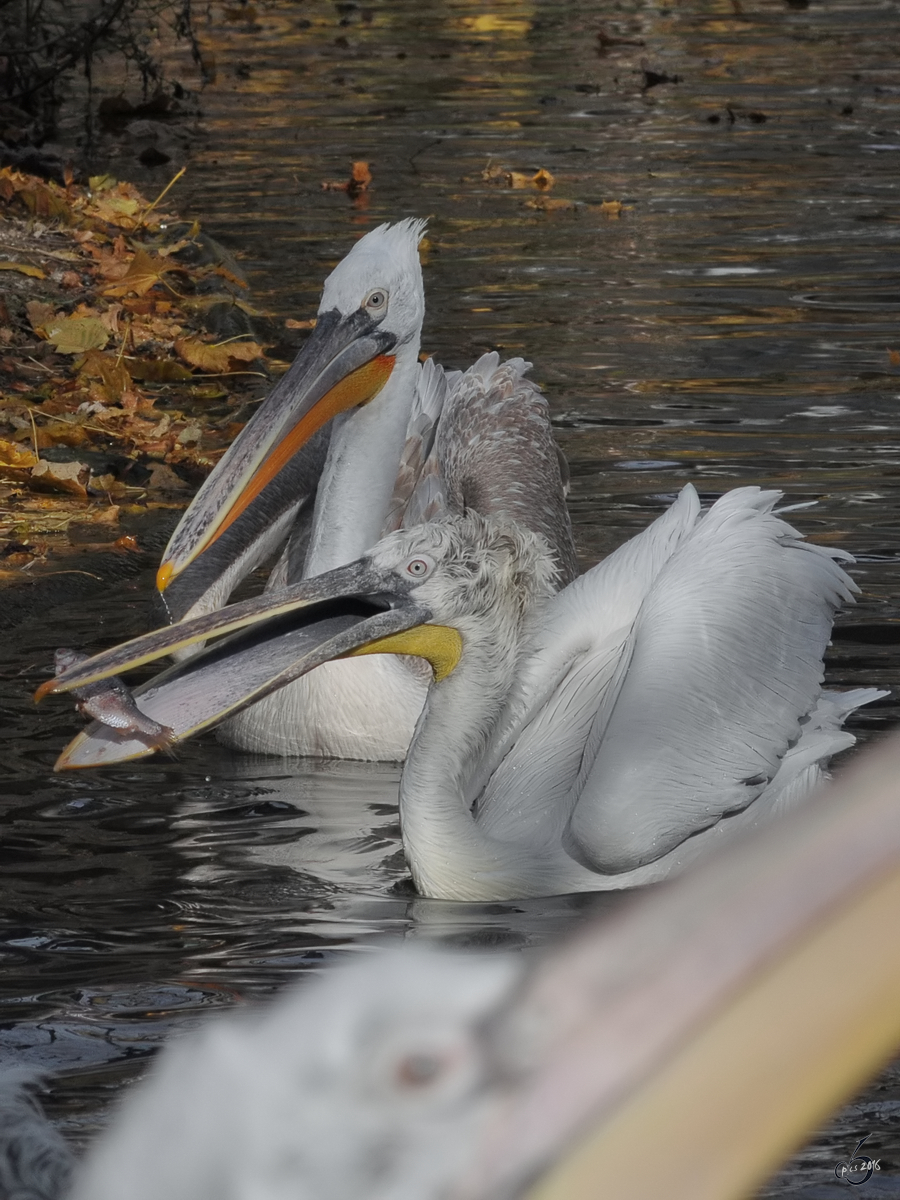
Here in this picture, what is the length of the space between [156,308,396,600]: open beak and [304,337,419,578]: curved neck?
0.05 metres

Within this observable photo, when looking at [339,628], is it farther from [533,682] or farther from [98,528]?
[98,528]

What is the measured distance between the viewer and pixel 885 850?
0.60m

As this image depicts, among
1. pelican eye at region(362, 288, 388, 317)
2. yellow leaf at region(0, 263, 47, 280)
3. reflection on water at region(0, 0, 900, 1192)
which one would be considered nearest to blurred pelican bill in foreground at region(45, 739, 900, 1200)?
reflection on water at region(0, 0, 900, 1192)

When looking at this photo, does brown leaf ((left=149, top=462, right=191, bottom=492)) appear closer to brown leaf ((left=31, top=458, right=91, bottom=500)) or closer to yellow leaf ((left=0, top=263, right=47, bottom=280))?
brown leaf ((left=31, top=458, right=91, bottom=500))

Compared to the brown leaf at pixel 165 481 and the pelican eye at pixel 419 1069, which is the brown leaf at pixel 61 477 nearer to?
the brown leaf at pixel 165 481

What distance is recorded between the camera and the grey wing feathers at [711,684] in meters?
3.20

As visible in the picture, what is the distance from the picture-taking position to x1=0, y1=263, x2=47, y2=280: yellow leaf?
721 centimetres

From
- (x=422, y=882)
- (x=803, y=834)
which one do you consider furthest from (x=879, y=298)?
(x=803, y=834)

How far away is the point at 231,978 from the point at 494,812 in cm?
74

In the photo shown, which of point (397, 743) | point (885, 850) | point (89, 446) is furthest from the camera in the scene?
point (89, 446)

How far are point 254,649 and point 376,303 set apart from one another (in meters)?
1.33

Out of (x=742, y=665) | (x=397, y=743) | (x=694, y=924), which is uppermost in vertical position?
(x=694, y=924)

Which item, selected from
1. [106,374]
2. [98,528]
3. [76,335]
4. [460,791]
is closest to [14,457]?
[98,528]

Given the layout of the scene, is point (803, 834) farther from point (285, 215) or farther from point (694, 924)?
point (285, 215)
